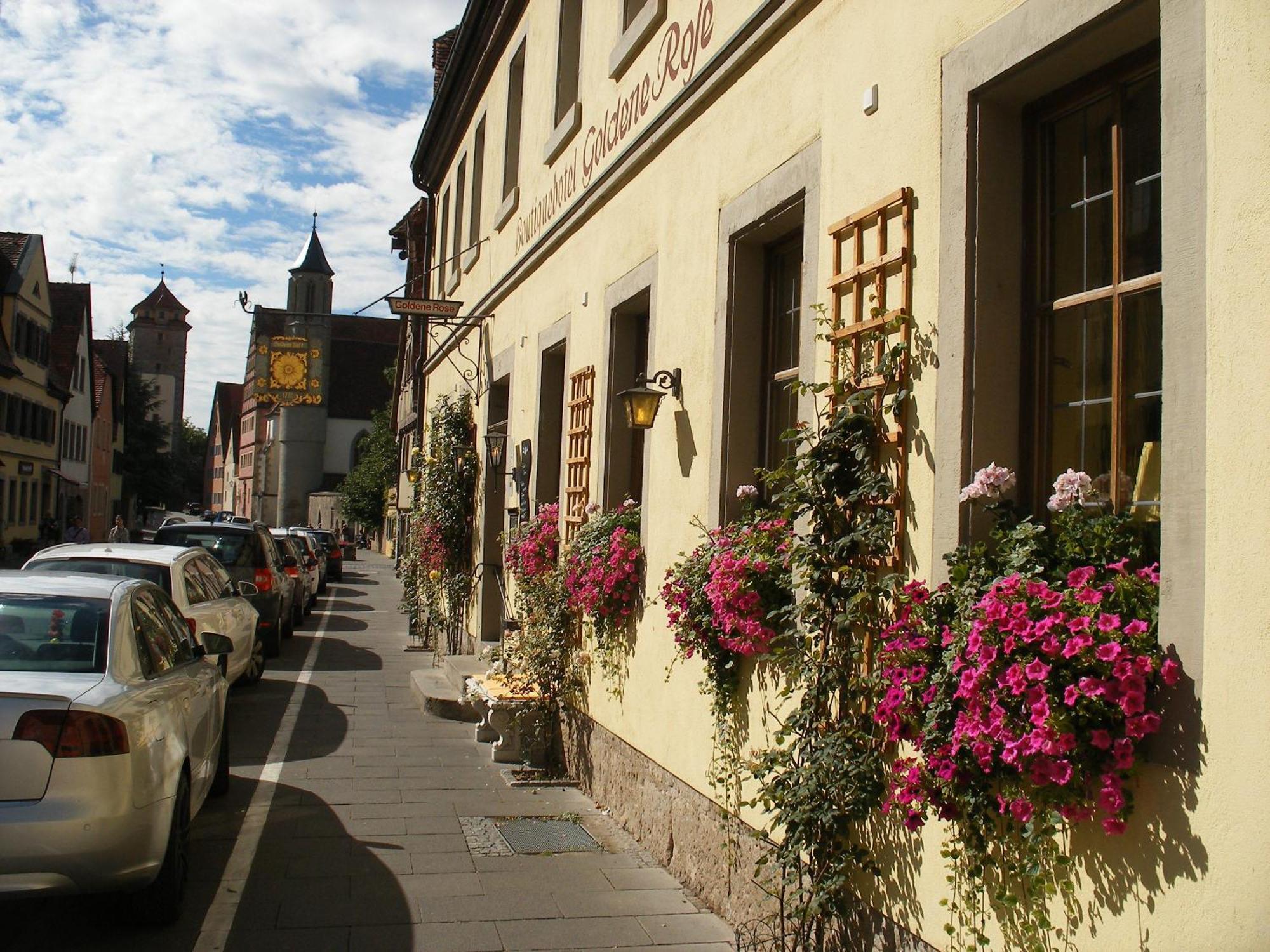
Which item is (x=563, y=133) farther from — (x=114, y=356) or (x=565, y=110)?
(x=114, y=356)

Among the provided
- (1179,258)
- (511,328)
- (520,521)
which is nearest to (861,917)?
(1179,258)

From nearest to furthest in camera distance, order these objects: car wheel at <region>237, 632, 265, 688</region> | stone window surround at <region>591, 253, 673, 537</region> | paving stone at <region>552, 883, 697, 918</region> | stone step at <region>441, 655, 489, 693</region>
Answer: paving stone at <region>552, 883, 697, 918</region> → stone window surround at <region>591, 253, 673, 537</region> → stone step at <region>441, 655, 489, 693</region> → car wheel at <region>237, 632, 265, 688</region>

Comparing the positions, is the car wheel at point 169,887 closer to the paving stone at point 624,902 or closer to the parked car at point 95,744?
the parked car at point 95,744

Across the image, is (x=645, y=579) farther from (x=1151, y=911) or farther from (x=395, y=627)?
(x=395, y=627)

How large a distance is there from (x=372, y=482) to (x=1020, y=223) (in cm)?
6128

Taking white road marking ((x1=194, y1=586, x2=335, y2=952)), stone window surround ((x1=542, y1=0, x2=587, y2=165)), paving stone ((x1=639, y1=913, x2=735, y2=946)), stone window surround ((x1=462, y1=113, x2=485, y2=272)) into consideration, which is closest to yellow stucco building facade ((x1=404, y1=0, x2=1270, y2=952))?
paving stone ((x1=639, y1=913, x2=735, y2=946))

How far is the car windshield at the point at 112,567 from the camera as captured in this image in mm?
10367

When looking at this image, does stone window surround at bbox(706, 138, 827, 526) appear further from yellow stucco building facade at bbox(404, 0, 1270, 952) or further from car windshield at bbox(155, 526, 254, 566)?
car windshield at bbox(155, 526, 254, 566)

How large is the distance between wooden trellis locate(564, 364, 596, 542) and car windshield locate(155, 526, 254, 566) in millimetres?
8804

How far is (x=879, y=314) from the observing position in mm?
4543

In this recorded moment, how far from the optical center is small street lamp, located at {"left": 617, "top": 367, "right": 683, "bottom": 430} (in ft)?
22.8

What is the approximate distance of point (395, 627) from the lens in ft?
74.7

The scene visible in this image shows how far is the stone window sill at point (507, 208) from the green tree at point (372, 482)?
48.6 metres

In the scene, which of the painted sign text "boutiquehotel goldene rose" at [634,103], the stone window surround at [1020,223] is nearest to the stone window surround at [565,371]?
the painted sign text "boutiquehotel goldene rose" at [634,103]
